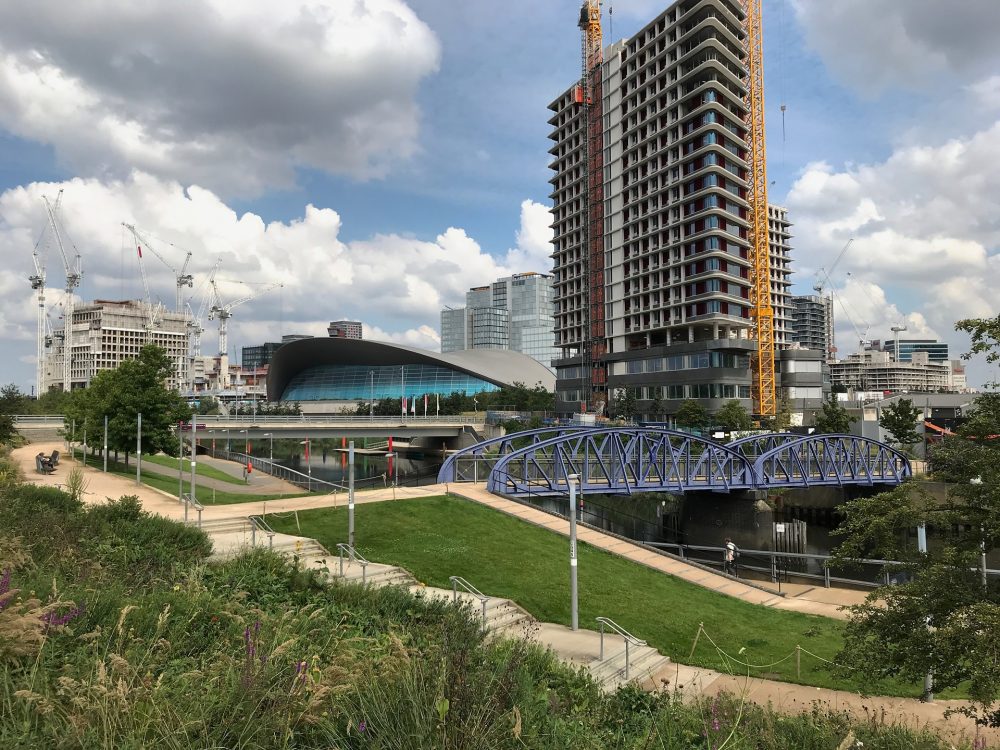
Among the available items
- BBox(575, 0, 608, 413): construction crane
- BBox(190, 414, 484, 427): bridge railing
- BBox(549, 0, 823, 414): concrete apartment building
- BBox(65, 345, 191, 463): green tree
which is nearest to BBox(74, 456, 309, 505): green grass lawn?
BBox(65, 345, 191, 463): green tree

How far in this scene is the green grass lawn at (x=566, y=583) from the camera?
51.7 feet

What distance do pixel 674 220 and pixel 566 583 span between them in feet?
275

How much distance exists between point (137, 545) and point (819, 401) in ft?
354

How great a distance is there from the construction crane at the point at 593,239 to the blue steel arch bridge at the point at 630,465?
52.1 m

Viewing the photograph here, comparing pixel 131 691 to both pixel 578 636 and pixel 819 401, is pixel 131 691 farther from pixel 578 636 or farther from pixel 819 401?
pixel 819 401

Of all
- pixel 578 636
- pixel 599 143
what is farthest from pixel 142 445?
pixel 599 143

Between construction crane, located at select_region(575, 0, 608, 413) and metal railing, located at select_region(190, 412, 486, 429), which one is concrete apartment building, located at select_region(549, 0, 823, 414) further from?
metal railing, located at select_region(190, 412, 486, 429)

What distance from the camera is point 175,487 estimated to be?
3791 centimetres

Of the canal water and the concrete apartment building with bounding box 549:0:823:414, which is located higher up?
the concrete apartment building with bounding box 549:0:823:414

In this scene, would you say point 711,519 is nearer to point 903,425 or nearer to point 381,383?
point 903,425

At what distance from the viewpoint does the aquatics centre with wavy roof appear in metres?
142

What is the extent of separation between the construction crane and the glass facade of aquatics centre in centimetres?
3642

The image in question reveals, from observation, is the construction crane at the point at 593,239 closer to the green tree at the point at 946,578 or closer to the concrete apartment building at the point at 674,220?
the concrete apartment building at the point at 674,220

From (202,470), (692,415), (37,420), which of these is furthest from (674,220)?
(37,420)
